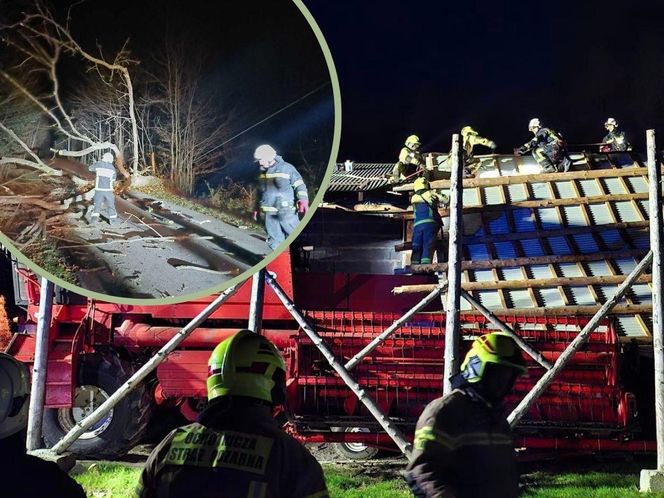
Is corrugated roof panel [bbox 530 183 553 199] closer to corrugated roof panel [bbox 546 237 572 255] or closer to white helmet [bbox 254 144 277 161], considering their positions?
corrugated roof panel [bbox 546 237 572 255]

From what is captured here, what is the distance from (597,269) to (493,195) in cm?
210

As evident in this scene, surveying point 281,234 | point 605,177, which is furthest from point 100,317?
point 605,177

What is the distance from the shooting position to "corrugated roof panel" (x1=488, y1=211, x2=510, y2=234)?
33.3ft

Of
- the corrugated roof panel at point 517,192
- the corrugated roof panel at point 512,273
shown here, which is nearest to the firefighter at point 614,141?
the corrugated roof panel at point 517,192

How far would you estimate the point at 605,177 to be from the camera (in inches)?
425

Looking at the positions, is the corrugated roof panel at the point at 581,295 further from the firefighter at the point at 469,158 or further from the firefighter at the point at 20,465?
the firefighter at the point at 20,465

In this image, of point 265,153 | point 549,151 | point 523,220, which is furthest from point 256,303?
point 549,151

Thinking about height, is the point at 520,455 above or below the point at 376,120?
below

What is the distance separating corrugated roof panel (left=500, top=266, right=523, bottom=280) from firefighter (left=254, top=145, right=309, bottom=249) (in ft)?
18.8

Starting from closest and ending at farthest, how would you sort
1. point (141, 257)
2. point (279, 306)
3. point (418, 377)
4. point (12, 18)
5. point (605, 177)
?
point (12, 18)
point (141, 257)
point (418, 377)
point (279, 306)
point (605, 177)

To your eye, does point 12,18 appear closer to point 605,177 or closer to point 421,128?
point 605,177

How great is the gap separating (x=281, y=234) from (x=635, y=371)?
5.59 metres

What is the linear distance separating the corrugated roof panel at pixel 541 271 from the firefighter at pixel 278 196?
5.84 metres

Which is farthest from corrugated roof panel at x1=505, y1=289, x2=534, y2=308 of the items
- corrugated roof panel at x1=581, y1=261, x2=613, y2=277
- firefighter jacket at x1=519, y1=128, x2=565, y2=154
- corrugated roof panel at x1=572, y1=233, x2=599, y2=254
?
firefighter jacket at x1=519, y1=128, x2=565, y2=154
